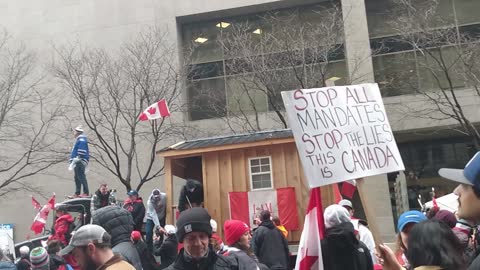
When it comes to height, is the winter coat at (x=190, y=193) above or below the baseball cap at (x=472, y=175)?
above

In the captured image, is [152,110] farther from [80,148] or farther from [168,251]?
[168,251]

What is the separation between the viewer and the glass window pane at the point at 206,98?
24016mm

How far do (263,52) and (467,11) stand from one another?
10.3 m

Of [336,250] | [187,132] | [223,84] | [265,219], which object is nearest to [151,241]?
[265,219]

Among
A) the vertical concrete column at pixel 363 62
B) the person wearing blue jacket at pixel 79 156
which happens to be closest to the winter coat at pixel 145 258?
the person wearing blue jacket at pixel 79 156

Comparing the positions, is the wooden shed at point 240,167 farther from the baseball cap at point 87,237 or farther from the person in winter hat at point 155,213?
the baseball cap at point 87,237

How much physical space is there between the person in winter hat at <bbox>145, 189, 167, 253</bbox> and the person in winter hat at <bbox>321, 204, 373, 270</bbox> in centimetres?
728

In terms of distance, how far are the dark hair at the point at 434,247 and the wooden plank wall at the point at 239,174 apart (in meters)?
8.35

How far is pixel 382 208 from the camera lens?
75.4ft

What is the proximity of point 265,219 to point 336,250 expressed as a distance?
3.47 meters

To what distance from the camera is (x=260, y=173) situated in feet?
38.8

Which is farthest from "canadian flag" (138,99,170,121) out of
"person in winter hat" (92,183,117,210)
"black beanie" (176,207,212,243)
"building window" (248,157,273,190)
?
"black beanie" (176,207,212,243)

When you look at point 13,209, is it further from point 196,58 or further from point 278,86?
point 278,86

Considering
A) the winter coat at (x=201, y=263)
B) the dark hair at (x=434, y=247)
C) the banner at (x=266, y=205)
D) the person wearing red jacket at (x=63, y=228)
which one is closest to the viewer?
the dark hair at (x=434, y=247)
